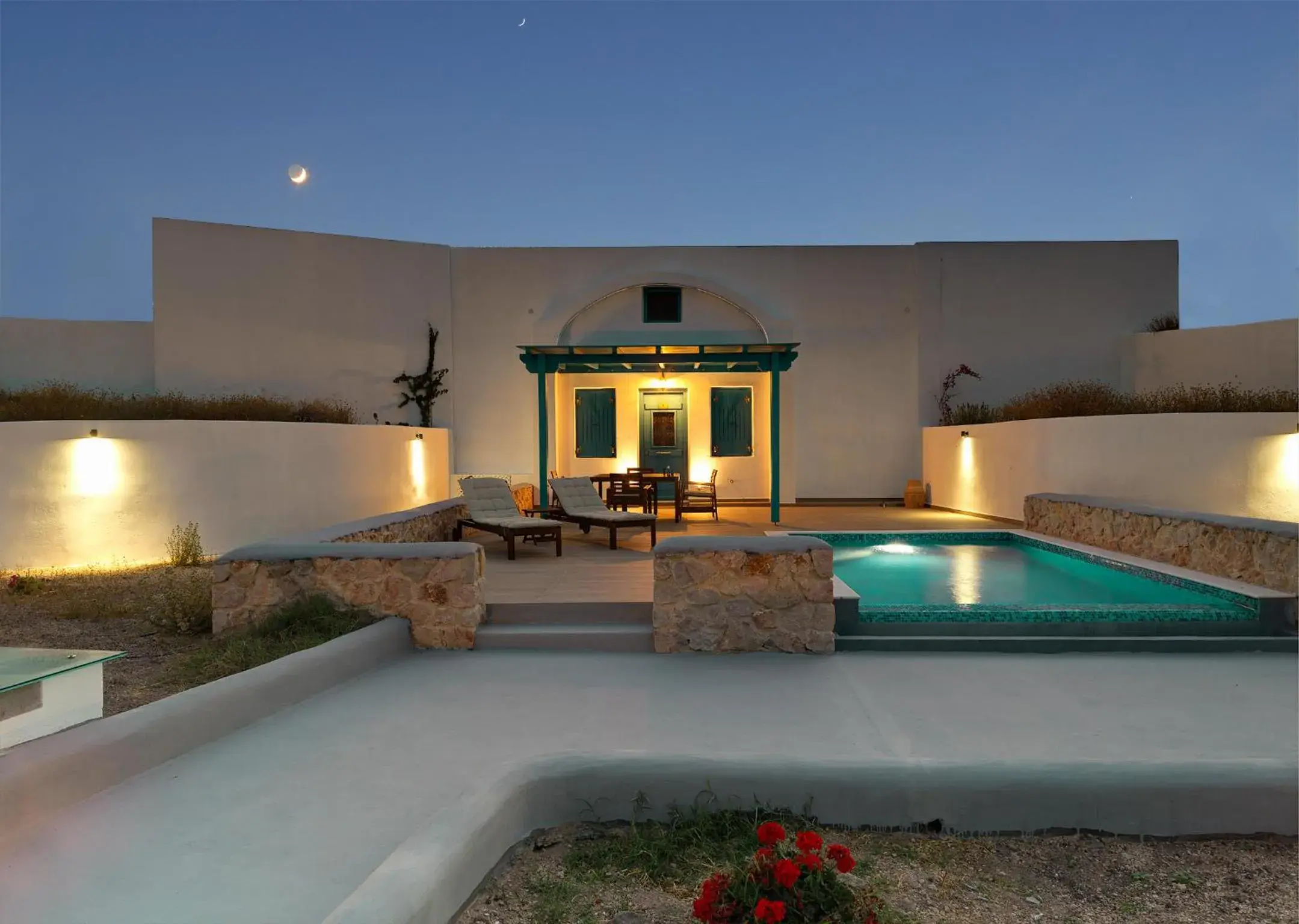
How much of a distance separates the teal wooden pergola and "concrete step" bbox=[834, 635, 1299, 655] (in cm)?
535

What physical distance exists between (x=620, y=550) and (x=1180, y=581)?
4877 millimetres

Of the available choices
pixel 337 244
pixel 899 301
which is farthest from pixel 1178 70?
pixel 337 244

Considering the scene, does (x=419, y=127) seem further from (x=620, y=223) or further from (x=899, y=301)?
(x=620, y=223)

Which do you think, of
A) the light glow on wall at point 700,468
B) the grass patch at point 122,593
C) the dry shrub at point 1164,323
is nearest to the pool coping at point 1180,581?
the grass patch at point 122,593

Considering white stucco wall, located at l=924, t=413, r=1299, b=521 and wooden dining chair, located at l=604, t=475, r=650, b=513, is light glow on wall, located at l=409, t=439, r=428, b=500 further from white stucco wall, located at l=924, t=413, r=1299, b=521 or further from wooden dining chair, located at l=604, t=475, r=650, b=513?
white stucco wall, located at l=924, t=413, r=1299, b=521

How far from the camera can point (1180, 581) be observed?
5742mm

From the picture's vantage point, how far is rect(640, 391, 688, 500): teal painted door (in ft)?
46.2

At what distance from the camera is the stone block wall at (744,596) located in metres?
4.79

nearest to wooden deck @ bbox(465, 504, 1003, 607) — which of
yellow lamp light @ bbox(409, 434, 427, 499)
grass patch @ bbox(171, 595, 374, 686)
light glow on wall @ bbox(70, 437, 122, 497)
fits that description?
grass patch @ bbox(171, 595, 374, 686)

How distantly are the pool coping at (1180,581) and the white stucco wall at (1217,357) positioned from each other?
6082mm

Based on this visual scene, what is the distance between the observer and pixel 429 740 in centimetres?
343

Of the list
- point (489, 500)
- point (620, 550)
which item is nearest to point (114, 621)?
point (489, 500)

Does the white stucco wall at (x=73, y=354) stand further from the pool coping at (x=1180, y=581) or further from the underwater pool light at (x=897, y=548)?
the underwater pool light at (x=897, y=548)

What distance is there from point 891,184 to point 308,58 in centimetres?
Answer: 5543
